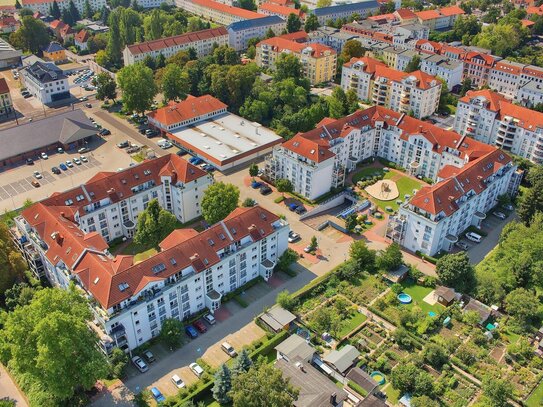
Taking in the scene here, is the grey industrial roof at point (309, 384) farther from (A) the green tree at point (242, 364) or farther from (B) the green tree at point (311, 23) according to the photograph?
(B) the green tree at point (311, 23)

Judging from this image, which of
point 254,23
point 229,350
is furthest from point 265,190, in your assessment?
point 254,23

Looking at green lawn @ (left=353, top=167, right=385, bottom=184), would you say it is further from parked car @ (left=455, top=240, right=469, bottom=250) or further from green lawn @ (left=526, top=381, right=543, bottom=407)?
green lawn @ (left=526, top=381, right=543, bottom=407)

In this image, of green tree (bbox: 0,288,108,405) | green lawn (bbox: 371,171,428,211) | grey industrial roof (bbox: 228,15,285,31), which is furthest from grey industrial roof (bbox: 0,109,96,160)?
grey industrial roof (bbox: 228,15,285,31)

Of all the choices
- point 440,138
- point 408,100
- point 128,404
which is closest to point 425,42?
point 408,100

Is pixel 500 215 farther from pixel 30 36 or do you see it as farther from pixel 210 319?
pixel 30 36

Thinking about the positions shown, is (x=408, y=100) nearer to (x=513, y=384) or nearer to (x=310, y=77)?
(x=310, y=77)

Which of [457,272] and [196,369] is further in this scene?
[457,272]
